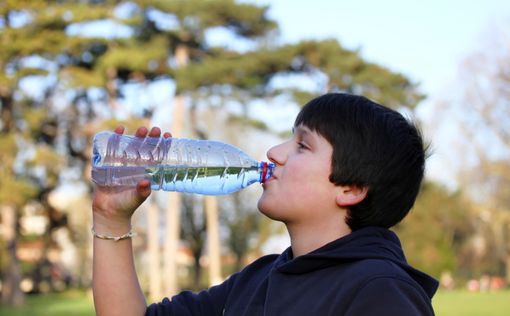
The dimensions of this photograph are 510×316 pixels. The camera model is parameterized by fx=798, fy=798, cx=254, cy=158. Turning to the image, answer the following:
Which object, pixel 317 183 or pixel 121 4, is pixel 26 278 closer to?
pixel 121 4

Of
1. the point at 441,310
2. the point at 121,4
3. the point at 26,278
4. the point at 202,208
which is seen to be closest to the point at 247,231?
the point at 202,208

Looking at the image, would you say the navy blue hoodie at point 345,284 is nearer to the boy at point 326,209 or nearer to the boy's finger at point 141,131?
the boy at point 326,209

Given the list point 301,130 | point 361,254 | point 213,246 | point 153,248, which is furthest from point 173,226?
point 361,254

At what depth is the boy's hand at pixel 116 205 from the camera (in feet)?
6.29

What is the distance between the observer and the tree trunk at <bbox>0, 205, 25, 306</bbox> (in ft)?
87.6

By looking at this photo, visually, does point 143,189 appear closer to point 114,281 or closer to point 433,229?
point 114,281

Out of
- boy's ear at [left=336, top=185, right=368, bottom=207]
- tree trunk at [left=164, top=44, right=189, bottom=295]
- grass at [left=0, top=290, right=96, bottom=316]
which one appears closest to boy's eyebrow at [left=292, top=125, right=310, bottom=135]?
boy's ear at [left=336, top=185, right=368, bottom=207]

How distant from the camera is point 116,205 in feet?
6.32

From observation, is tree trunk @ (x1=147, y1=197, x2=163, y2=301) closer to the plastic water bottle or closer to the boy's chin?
the plastic water bottle

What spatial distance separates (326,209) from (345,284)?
0.77 feet

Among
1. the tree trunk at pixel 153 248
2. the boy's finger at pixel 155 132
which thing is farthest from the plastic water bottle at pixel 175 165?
the tree trunk at pixel 153 248

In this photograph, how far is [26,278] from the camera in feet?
127

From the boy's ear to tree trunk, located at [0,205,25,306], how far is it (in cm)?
2597

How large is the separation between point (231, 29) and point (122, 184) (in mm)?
25329
